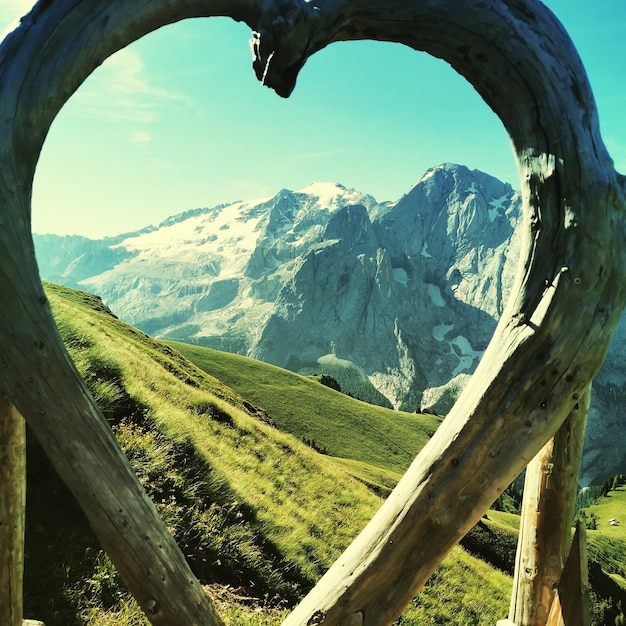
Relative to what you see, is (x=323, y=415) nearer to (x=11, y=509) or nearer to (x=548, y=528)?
(x=548, y=528)

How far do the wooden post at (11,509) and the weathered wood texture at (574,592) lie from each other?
4135 millimetres

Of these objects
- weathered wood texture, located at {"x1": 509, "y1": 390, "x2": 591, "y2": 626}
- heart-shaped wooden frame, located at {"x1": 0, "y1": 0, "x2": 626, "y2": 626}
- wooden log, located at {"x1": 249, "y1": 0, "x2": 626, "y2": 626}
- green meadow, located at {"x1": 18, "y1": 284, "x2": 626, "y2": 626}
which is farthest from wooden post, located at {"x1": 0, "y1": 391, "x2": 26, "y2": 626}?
weathered wood texture, located at {"x1": 509, "y1": 390, "x2": 591, "y2": 626}

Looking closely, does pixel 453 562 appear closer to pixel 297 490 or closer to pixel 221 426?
pixel 297 490

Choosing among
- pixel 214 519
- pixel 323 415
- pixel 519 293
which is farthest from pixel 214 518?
pixel 323 415

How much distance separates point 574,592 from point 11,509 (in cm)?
428

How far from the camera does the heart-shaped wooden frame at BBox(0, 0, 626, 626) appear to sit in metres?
2.85

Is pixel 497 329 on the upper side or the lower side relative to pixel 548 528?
upper

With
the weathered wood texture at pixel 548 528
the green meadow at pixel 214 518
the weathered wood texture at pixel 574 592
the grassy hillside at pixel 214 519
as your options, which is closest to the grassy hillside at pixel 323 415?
the green meadow at pixel 214 518

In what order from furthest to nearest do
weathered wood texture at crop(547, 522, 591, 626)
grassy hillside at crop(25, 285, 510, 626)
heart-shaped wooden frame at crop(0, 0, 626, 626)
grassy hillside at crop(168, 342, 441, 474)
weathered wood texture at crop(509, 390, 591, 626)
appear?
grassy hillside at crop(168, 342, 441, 474) < grassy hillside at crop(25, 285, 510, 626) < weathered wood texture at crop(509, 390, 591, 626) < weathered wood texture at crop(547, 522, 591, 626) < heart-shaped wooden frame at crop(0, 0, 626, 626)

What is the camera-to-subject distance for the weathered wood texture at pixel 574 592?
3.50m

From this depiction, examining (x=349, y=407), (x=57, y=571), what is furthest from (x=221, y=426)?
(x=349, y=407)

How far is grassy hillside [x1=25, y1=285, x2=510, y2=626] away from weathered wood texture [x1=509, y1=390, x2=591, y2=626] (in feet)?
19.3

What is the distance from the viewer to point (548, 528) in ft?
13.7

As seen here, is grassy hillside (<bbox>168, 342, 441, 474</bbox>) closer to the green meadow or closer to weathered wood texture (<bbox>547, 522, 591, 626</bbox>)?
the green meadow
